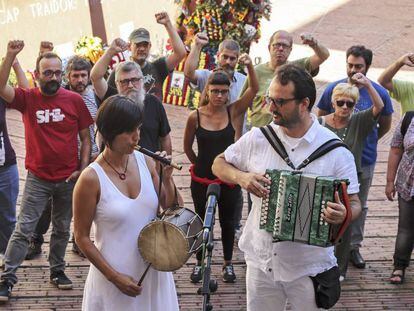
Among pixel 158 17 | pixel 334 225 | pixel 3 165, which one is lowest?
pixel 3 165

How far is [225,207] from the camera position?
7.11 meters

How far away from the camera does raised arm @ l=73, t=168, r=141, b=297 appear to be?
4.33m

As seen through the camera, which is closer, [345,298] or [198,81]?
[345,298]

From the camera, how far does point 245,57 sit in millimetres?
7246

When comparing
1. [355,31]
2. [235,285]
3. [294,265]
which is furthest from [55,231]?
[355,31]

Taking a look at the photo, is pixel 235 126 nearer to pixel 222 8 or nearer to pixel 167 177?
pixel 167 177

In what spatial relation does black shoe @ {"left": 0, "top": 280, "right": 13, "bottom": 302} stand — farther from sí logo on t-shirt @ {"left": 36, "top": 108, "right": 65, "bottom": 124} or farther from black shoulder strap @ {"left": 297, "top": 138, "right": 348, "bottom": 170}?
black shoulder strap @ {"left": 297, "top": 138, "right": 348, "bottom": 170}

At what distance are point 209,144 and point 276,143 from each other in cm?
238

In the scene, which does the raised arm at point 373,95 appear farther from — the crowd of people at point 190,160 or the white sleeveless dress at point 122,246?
the white sleeveless dress at point 122,246

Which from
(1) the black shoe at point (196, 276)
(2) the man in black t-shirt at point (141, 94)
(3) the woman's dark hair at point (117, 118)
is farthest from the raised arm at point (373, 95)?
(3) the woman's dark hair at point (117, 118)

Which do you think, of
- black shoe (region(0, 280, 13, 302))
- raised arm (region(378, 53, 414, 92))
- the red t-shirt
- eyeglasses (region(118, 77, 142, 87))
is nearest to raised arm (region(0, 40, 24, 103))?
the red t-shirt

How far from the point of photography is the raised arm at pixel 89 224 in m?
4.33

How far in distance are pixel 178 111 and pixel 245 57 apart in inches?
241

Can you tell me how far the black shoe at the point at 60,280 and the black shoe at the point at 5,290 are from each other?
1.38 feet
